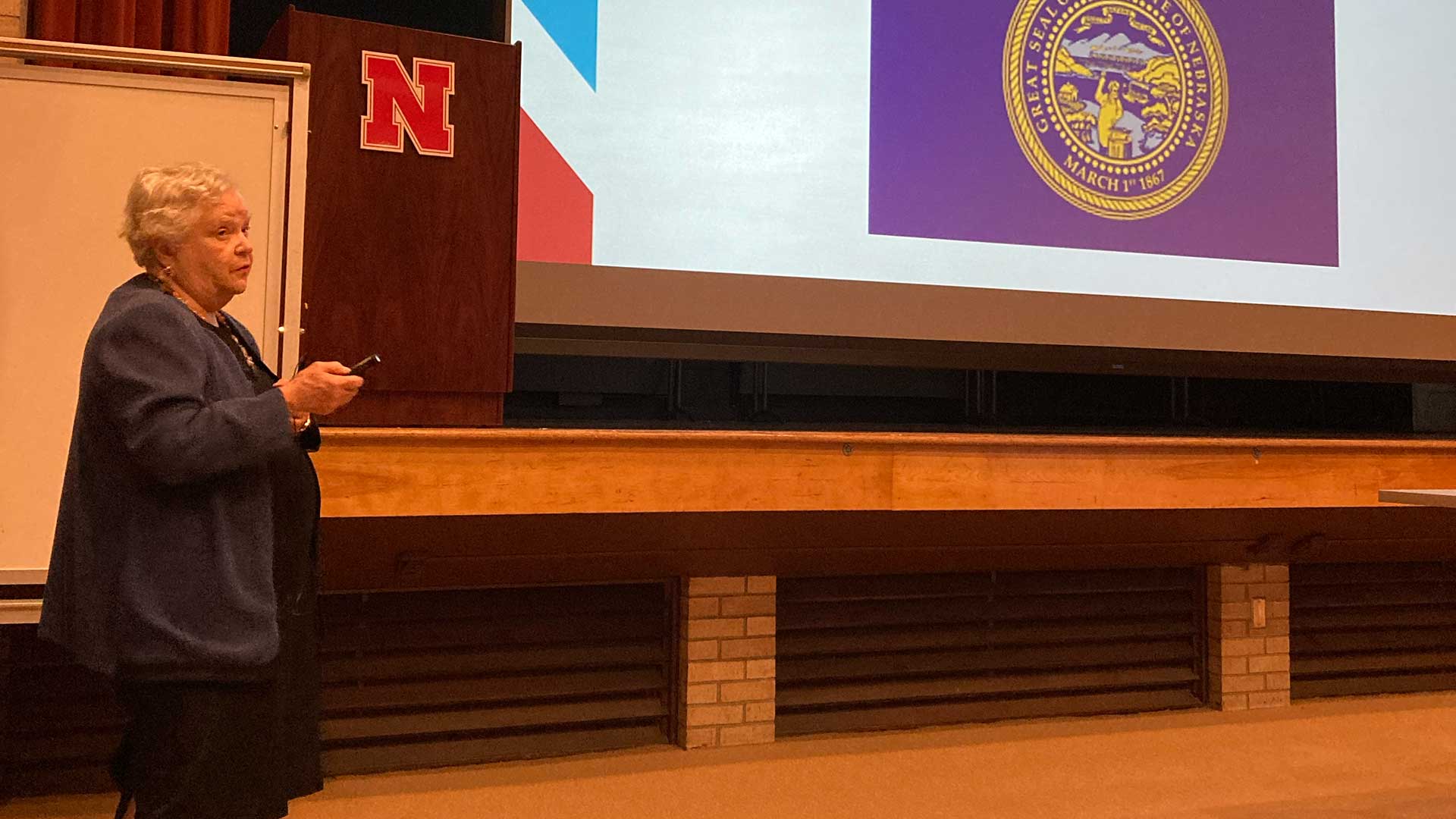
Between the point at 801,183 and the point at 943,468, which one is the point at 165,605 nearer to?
the point at 943,468

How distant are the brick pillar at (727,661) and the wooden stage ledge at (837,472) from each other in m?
0.63

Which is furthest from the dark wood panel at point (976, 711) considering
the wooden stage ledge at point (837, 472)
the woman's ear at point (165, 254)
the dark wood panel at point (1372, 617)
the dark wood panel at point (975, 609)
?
the woman's ear at point (165, 254)

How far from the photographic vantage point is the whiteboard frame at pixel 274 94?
212 cm

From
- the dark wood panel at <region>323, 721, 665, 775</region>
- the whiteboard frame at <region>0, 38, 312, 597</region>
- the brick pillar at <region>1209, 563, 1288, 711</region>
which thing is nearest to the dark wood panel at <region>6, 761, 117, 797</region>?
the dark wood panel at <region>323, 721, 665, 775</region>

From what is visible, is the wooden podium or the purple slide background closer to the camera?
the wooden podium

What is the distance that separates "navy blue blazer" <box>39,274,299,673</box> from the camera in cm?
123

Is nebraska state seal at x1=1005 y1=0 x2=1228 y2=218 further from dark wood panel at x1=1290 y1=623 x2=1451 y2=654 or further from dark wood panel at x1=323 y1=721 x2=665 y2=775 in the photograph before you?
dark wood panel at x1=323 y1=721 x2=665 y2=775

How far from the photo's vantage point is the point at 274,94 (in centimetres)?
223

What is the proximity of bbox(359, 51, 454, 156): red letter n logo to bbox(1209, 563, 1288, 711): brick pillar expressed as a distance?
8.80 ft

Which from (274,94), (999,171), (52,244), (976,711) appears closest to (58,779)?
(52,244)

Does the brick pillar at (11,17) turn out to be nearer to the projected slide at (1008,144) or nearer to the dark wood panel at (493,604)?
the projected slide at (1008,144)

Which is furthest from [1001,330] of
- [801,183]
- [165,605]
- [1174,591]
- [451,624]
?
[165,605]

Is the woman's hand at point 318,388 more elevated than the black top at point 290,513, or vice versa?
the woman's hand at point 318,388

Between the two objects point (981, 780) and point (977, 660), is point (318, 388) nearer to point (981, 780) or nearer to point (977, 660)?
point (981, 780)
